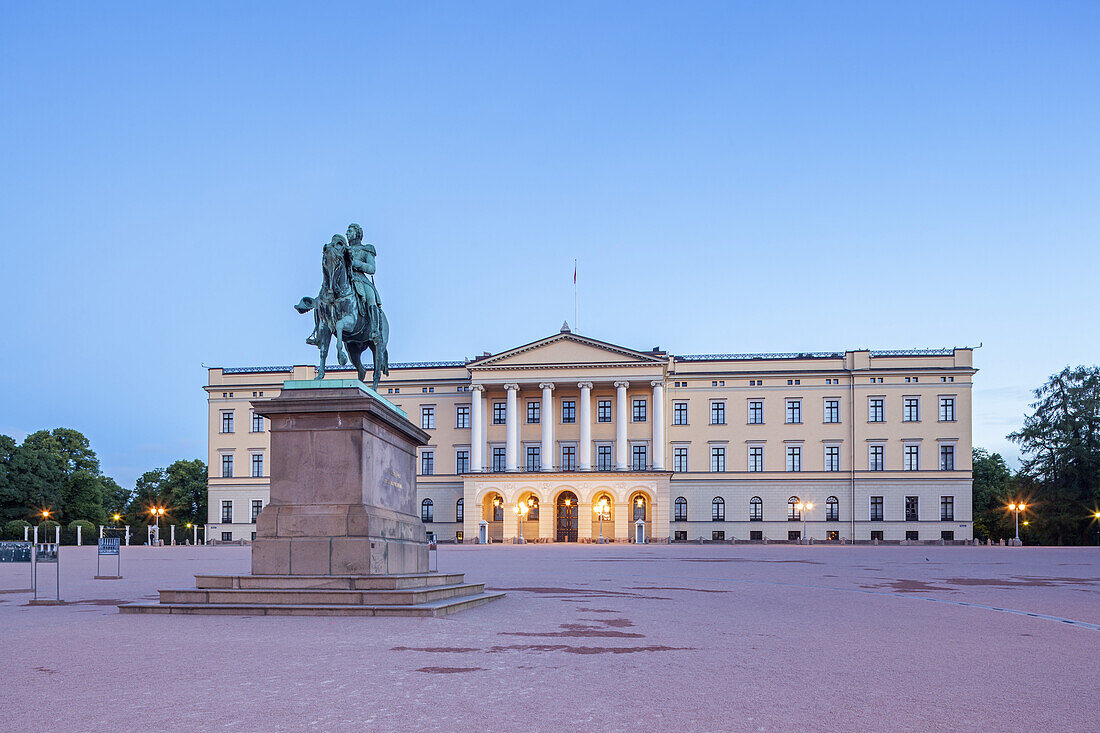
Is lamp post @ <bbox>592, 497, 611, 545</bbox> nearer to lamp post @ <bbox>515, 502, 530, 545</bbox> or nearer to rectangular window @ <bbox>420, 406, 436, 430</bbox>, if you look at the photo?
lamp post @ <bbox>515, 502, 530, 545</bbox>

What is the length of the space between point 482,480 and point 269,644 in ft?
229

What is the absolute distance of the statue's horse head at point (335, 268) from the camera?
53.7 ft

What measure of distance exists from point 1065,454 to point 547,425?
41.6 meters

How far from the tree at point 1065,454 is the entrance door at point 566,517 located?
36323mm

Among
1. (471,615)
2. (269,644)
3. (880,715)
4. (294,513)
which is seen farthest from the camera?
(294,513)

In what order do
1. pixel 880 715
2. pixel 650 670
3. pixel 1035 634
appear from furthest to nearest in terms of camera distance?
pixel 1035 634 → pixel 650 670 → pixel 880 715

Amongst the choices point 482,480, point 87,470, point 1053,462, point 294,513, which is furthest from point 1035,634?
point 87,470

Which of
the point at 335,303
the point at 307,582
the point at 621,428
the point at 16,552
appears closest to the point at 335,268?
the point at 335,303

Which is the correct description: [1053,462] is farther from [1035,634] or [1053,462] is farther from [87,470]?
[87,470]

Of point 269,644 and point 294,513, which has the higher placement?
point 294,513

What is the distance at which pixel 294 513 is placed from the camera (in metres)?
14.6

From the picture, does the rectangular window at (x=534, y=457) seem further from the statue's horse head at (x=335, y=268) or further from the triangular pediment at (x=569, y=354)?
the statue's horse head at (x=335, y=268)

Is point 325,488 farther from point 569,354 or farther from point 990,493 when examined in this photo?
point 990,493

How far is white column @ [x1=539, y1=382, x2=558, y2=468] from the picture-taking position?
3137 inches
